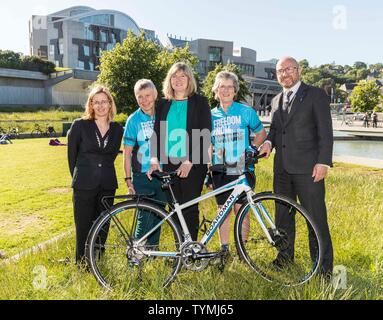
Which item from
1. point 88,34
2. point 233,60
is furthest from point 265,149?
point 233,60

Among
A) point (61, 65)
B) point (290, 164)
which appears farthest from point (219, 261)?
point (61, 65)

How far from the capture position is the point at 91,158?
4.16m

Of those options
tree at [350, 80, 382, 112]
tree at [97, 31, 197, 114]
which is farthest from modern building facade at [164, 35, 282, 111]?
tree at [97, 31, 197, 114]

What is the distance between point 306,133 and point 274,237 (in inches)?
42.6

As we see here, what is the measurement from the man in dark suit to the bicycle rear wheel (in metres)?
1.17

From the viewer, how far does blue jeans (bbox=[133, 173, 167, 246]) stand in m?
3.87

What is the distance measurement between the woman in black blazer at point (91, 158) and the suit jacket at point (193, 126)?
1.57 ft

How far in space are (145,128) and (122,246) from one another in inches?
53.1

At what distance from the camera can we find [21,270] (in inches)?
164

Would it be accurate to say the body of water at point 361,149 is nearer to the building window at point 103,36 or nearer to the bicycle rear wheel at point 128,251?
the bicycle rear wheel at point 128,251

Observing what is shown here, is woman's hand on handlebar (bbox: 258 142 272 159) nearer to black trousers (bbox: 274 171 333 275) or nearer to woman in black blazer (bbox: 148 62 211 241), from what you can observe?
black trousers (bbox: 274 171 333 275)

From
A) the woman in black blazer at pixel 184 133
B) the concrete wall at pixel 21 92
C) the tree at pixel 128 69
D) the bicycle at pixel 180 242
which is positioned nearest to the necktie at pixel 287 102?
the bicycle at pixel 180 242

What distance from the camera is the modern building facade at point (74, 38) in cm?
8300
